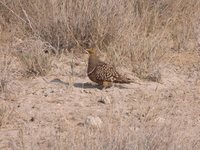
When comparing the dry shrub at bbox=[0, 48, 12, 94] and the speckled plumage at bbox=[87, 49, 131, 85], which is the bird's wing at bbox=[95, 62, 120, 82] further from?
the dry shrub at bbox=[0, 48, 12, 94]

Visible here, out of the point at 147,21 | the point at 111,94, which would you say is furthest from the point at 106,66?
the point at 147,21

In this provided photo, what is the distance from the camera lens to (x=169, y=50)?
772 cm

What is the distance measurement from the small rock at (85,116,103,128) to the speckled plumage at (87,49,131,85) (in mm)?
877

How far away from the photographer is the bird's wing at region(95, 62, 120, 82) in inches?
252

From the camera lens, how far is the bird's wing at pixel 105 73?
6.39 m

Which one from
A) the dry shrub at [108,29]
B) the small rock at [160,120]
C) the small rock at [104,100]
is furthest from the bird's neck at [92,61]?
the small rock at [160,120]

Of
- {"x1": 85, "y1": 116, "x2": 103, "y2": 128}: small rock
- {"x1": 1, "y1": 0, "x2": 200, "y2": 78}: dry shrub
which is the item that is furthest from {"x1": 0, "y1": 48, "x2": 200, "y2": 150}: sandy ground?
{"x1": 1, "y1": 0, "x2": 200, "y2": 78}: dry shrub

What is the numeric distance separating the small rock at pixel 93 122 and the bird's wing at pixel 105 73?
0.88m

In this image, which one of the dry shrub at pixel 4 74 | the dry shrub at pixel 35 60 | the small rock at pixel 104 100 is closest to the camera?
the small rock at pixel 104 100

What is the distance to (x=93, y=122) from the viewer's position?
5426mm

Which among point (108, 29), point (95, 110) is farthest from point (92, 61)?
point (108, 29)

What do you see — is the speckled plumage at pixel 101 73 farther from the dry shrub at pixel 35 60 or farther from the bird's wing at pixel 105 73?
the dry shrub at pixel 35 60

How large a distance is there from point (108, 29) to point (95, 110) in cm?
183

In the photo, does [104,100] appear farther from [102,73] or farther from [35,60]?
[35,60]
